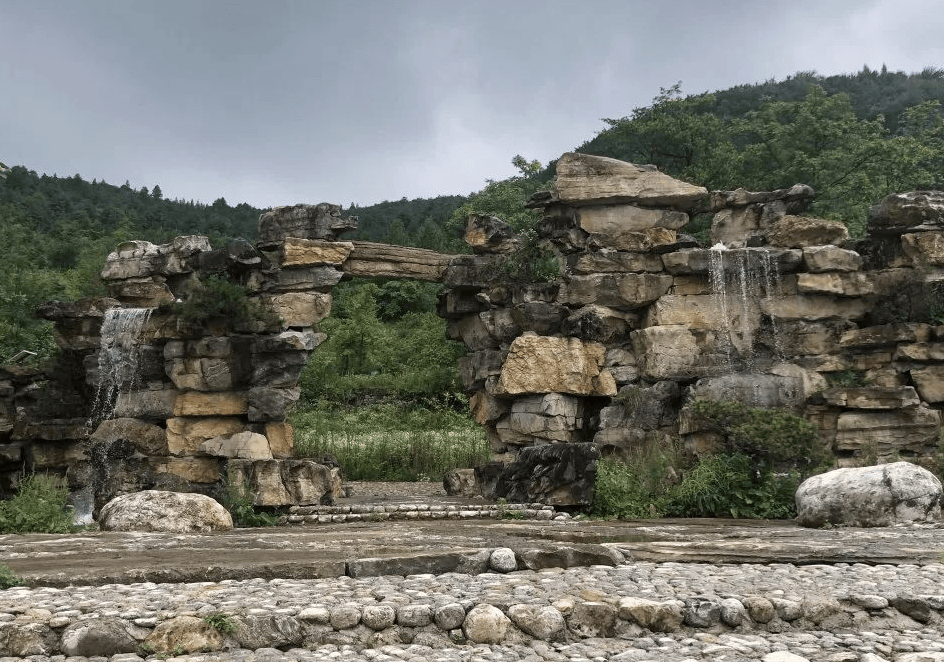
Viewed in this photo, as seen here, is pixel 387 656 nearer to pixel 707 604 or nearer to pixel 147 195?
pixel 707 604

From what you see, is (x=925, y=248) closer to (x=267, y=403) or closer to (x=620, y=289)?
(x=620, y=289)

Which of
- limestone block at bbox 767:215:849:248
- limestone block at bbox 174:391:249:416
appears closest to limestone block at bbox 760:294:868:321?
limestone block at bbox 767:215:849:248

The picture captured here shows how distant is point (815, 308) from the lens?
48.2ft

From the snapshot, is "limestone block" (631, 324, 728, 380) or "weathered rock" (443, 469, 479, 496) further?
"weathered rock" (443, 469, 479, 496)

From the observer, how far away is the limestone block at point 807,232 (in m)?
14.9

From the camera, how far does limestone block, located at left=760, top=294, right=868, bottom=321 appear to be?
1468 cm

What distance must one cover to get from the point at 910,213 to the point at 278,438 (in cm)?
1107

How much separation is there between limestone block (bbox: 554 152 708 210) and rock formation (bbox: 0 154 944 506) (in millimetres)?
35

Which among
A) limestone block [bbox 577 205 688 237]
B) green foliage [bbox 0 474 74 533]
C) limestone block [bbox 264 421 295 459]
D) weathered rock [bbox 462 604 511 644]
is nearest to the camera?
weathered rock [bbox 462 604 511 644]

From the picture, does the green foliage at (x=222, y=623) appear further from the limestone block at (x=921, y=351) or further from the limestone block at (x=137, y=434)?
the limestone block at (x=921, y=351)

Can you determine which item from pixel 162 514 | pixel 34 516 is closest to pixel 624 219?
pixel 162 514

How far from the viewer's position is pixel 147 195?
5584 centimetres

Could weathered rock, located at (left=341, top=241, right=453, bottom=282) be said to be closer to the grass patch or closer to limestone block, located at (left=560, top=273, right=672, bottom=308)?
limestone block, located at (left=560, top=273, right=672, bottom=308)

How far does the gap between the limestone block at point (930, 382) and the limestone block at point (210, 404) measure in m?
10.7
